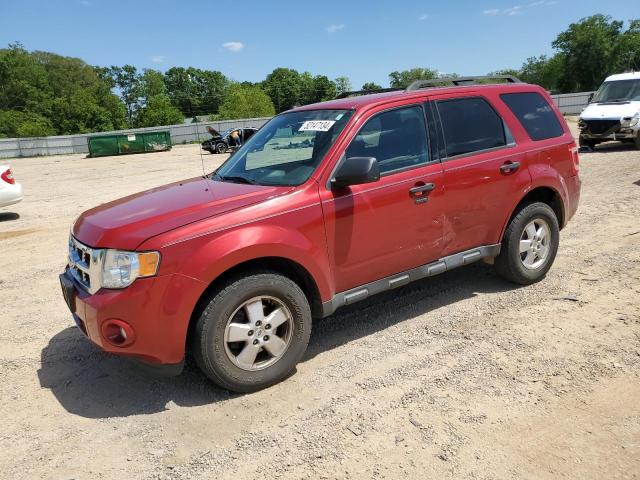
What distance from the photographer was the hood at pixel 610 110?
14.7 m

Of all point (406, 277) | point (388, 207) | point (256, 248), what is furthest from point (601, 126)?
point (256, 248)

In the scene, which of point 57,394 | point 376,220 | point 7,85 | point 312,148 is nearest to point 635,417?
point 376,220

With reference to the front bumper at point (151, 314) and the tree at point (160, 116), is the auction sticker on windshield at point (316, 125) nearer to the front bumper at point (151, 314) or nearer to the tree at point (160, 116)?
the front bumper at point (151, 314)

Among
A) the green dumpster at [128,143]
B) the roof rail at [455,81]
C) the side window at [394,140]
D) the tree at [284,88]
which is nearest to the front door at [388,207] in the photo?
the side window at [394,140]

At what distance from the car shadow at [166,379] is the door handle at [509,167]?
1.19m

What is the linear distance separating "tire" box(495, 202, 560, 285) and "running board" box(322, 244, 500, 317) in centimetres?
16

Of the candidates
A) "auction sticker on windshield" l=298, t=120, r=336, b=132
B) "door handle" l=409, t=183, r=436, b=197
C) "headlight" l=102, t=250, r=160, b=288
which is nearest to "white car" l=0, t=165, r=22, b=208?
"auction sticker on windshield" l=298, t=120, r=336, b=132

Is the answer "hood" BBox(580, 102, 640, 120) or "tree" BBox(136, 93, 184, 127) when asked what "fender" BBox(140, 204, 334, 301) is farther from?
"tree" BBox(136, 93, 184, 127)

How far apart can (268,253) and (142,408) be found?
4.38ft

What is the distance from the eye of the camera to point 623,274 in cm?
526

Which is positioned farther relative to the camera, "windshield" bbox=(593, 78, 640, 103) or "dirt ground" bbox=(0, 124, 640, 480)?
"windshield" bbox=(593, 78, 640, 103)

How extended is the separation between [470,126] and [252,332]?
266 centimetres

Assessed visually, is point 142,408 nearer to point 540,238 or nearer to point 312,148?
point 312,148

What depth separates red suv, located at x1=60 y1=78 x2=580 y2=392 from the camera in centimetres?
324
